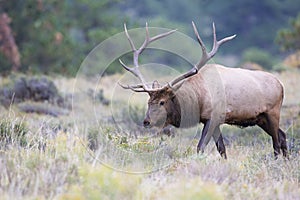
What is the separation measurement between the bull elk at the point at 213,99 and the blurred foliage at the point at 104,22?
37.1 ft

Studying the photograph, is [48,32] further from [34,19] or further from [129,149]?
[129,149]

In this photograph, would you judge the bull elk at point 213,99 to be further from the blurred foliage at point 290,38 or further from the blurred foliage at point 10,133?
the blurred foliage at point 290,38

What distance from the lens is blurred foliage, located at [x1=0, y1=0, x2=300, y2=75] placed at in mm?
25562

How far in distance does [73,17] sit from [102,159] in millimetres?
28595

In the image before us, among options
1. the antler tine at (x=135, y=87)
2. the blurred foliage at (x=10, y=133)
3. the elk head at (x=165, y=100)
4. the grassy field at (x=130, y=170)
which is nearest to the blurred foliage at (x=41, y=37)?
the antler tine at (x=135, y=87)

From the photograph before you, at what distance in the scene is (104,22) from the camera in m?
33.9

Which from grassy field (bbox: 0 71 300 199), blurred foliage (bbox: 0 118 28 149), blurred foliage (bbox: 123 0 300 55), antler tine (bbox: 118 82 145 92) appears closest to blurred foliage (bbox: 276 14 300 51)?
blurred foliage (bbox: 123 0 300 55)

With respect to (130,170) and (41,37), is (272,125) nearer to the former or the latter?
(130,170)

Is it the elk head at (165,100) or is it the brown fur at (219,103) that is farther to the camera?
the brown fur at (219,103)

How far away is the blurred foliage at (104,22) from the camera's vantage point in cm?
2556

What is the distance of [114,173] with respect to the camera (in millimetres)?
6199

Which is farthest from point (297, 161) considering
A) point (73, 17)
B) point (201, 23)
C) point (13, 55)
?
point (201, 23)

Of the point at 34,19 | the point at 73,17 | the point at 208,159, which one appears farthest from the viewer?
the point at 73,17

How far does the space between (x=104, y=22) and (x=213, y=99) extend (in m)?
25.3
